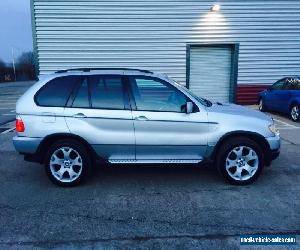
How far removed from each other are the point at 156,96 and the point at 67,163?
5.53 ft

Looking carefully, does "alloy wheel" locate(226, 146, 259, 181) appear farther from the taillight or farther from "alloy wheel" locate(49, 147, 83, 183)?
the taillight

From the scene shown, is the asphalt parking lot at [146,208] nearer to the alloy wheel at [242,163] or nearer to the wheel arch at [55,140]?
the alloy wheel at [242,163]

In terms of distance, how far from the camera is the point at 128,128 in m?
4.61

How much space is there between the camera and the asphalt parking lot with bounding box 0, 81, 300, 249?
3.38 m

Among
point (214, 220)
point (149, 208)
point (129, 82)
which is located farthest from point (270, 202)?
point (129, 82)

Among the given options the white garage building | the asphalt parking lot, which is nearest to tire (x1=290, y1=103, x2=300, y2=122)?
the white garage building

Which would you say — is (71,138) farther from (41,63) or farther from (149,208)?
(41,63)

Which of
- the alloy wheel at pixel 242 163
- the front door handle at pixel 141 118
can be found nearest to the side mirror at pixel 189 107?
the front door handle at pixel 141 118

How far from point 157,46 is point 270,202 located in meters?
9.57

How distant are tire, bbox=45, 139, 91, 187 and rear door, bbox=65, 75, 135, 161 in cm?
20

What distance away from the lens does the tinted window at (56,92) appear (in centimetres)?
461

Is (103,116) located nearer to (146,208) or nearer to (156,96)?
(156,96)

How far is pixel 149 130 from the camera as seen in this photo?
182 inches

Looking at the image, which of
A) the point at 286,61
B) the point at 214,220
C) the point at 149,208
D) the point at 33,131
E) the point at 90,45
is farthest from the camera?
the point at 286,61
